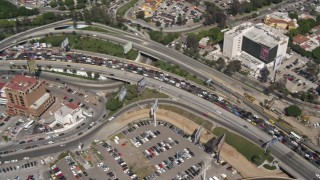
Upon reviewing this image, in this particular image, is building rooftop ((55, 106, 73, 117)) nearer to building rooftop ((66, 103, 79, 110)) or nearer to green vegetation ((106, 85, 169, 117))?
building rooftop ((66, 103, 79, 110))

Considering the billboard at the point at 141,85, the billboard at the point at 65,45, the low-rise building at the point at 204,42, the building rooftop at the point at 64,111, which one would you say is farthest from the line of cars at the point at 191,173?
the billboard at the point at 65,45

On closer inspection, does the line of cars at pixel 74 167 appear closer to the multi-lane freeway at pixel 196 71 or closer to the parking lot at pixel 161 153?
the parking lot at pixel 161 153

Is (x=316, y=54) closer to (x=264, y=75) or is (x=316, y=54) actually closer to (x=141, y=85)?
(x=264, y=75)

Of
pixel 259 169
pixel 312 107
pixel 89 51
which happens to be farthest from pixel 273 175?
pixel 89 51

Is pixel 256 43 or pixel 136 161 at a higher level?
pixel 256 43

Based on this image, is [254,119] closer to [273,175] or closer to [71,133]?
[273,175]

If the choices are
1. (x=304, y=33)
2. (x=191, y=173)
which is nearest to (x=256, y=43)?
(x=304, y=33)
